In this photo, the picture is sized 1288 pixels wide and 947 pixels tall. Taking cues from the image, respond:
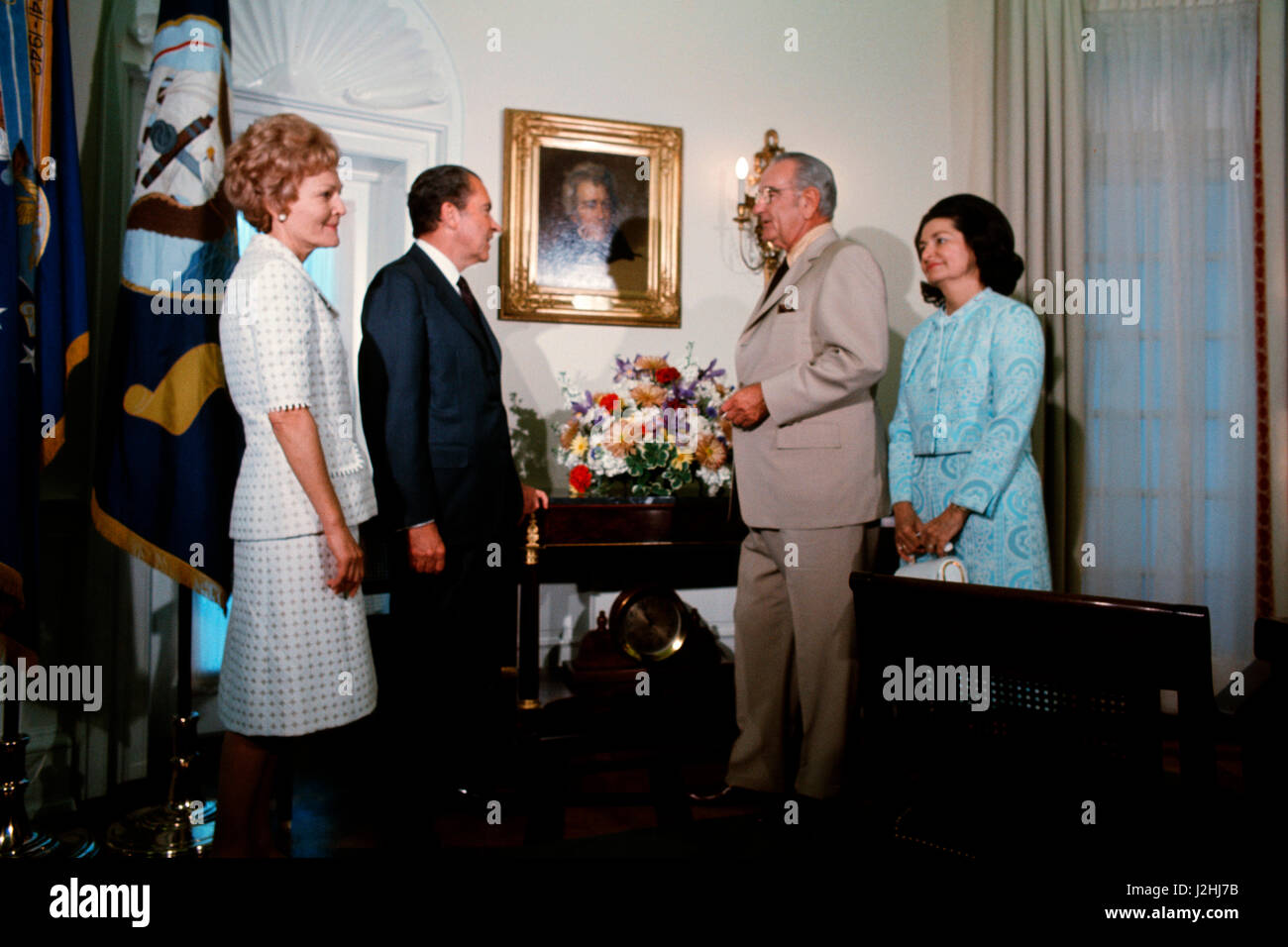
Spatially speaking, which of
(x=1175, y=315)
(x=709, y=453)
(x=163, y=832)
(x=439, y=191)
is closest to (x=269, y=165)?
(x=439, y=191)

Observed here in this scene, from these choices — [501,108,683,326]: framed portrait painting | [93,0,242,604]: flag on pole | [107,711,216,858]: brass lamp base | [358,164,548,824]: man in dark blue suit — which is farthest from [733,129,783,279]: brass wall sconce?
[107,711,216,858]: brass lamp base

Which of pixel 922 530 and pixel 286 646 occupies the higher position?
pixel 922 530

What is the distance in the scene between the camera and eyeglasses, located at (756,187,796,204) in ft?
7.86

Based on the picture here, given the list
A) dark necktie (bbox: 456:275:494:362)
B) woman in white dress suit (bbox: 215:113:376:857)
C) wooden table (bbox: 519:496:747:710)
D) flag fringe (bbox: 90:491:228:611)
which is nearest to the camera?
woman in white dress suit (bbox: 215:113:376:857)

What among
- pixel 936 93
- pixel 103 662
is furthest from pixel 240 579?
pixel 936 93

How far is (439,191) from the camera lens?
238 centimetres

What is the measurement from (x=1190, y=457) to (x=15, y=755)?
4.40 meters

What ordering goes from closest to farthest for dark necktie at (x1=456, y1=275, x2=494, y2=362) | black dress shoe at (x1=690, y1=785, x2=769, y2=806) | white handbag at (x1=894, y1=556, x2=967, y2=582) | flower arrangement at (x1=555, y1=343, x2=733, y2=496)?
1. white handbag at (x1=894, y1=556, x2=967, y2=582)
2. dark necktie at (x1=456, y1=275, x2=494, y2=362)
3. black dress shoe at (x1=690, y1=785, x2=769, y2=806)
4. flower arrangement at (x1=555, y1=343, x2=733, y2=496)

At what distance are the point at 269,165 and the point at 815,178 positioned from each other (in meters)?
1.47

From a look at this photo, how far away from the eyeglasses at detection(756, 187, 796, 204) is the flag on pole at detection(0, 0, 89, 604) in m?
1.93

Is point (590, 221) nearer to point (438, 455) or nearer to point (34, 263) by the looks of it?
point (438, 455)

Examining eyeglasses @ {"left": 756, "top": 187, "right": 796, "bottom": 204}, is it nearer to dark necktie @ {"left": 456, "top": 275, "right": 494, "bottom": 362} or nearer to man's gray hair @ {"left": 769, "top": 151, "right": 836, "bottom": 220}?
man's gray hair @ {"left": 769, "top": 151, "right": 836, "bottom": 220}
